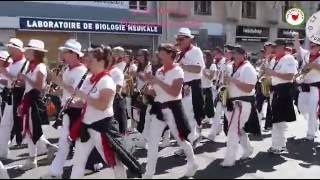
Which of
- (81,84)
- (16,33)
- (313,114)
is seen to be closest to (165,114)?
(81,84)

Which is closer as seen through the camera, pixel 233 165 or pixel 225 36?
pixel 233 165

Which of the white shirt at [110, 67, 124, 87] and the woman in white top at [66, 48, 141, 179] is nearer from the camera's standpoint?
the woman in white top at [66, 48, 141, 179]

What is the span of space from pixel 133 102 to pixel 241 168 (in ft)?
10.3

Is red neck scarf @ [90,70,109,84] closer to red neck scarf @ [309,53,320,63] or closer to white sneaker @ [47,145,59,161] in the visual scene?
white sneaker @ [47,145,59,161]

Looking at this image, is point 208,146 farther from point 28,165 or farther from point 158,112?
point 28,165

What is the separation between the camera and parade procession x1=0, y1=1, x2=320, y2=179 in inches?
240

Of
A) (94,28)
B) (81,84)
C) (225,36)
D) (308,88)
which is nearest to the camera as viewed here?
(81,84)

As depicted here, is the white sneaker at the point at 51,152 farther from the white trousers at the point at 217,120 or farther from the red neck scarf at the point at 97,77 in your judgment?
the white trousers at the point at 217,120

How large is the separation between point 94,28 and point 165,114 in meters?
16.6

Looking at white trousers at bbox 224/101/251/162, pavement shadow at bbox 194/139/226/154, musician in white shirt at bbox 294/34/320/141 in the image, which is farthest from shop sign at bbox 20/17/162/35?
white trousers at bbox 224/101/251/162

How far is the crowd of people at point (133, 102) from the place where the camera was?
234 inches

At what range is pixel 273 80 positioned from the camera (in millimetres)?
8672

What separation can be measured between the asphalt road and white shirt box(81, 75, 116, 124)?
4.15ft

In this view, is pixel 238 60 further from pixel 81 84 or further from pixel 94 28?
pixel 94 28
